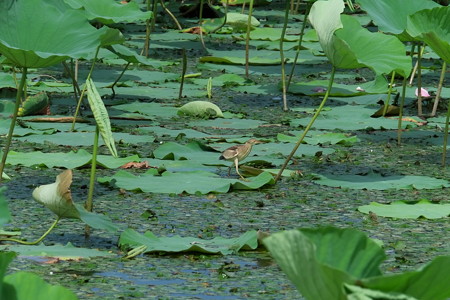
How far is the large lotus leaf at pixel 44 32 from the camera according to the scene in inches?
92.0

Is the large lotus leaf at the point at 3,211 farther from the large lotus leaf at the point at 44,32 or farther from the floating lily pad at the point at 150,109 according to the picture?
the floating lily pad at the point at 150,109

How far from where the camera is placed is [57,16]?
2.41m

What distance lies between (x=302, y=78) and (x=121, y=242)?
11.9 ft

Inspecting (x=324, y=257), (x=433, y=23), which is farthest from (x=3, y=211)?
(x=433, y=23)

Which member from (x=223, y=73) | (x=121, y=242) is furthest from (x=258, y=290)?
(x=223, y=73)

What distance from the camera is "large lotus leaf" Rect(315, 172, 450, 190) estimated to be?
289 cm

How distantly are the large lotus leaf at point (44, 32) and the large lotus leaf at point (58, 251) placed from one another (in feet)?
1.60

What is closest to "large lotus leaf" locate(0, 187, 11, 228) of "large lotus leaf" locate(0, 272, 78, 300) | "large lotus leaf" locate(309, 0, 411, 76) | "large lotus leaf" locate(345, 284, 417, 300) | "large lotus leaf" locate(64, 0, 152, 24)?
"large lotus leaf" locate(0, 272, 78, 300)

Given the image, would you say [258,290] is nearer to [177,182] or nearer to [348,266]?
[348,266]

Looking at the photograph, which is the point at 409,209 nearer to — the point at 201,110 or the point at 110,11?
the point at 110,11

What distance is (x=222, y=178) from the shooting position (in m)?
2.91

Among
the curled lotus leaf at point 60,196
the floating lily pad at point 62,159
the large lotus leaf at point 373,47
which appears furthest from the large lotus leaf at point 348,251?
the floating lily pad at point 62,159

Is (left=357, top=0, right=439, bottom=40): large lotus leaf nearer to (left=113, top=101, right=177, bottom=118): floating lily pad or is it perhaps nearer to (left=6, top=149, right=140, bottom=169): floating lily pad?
(left=6, top=149, right=140, bottom=169): floating lily pad

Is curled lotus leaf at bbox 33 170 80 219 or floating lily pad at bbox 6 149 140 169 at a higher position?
curled lotus leaf at bbox 33 170 80 219
